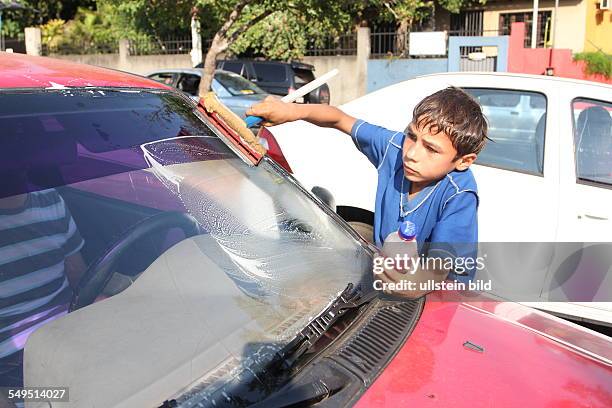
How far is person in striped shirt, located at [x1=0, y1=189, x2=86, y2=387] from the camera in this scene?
5.02 feet

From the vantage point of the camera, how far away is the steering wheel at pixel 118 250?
1696 millimetres

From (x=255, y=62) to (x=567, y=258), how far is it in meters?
12.0

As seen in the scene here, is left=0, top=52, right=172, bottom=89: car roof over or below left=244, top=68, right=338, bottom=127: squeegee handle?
over

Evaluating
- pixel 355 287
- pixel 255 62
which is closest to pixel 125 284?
pixel 355 287

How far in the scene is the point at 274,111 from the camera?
2.30m

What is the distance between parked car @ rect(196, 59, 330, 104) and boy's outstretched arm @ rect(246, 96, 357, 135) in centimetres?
1124

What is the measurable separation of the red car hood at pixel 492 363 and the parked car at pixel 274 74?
12154 millimetres

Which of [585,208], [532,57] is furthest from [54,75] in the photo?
[532,57]

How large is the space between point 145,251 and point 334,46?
16.4m

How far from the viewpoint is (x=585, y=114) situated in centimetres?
345

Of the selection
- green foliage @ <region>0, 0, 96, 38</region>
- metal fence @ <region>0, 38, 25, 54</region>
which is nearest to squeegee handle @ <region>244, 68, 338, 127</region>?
metal fence @ <region>0, 38, 25, 54</region>

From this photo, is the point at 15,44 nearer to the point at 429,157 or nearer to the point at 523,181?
the point at 523,181

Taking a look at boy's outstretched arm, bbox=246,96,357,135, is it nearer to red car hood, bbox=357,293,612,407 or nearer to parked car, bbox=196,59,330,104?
red car hood, bbox=357,293,612,407

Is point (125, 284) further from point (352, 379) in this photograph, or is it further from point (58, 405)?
point (352, 379)
